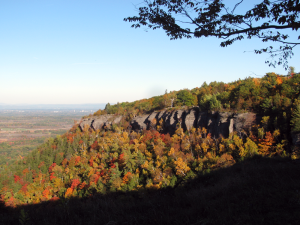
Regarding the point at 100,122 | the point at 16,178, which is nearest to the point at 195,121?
the point at 100,122

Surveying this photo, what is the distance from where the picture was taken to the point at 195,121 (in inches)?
1740

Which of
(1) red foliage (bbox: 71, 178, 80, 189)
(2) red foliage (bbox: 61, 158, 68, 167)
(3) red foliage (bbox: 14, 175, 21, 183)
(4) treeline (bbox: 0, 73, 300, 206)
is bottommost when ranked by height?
(3) red foliage (bbox: 14, 175, 21, 183)

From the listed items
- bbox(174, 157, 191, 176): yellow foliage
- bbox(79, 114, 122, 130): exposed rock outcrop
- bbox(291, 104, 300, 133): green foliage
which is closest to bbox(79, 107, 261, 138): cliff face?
bbox(79, 114, 122, 130): exposed rock outcrop

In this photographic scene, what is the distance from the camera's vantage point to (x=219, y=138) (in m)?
35.1

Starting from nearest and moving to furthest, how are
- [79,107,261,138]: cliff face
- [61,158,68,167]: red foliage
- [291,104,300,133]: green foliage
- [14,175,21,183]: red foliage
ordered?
1. [291,104,300,133]: green foliage
2. [79,107,261,138]: cliff face
3. [14,175,21,183]: red foliage
4. [61,158,68,167]: red foliage

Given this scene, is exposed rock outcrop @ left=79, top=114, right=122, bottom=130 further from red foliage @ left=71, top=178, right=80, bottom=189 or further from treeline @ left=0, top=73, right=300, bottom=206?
red foliage @ left=71, top=178, right=80, bottom=189

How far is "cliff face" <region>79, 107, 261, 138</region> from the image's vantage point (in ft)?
108

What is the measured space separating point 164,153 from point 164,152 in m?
0.28

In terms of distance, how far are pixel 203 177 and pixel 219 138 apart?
1015 inches

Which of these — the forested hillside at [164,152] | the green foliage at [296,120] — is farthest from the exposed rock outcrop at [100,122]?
the green foliage at [296,120]

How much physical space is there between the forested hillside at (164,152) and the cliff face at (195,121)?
1.49 metres

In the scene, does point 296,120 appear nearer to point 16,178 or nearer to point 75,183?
point 75,183

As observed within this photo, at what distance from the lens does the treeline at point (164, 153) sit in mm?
26105

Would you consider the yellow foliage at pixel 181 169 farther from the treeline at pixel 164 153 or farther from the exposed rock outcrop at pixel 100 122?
the exposed rock outcrop at pixel 100 122
